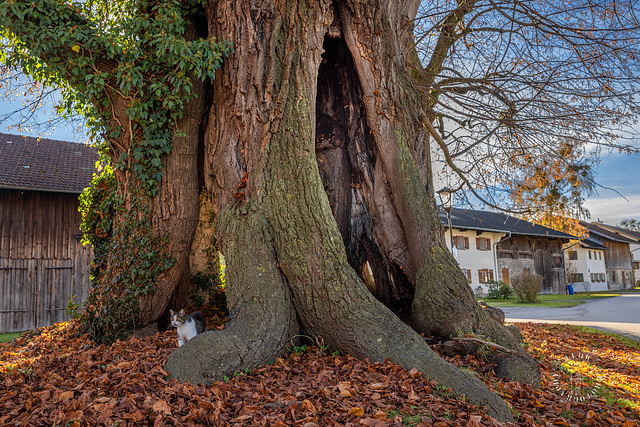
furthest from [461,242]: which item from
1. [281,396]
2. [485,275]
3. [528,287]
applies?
[281,396]

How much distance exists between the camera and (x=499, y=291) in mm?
27531

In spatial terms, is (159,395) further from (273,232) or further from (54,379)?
(273,232)

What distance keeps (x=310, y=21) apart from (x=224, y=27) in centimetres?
111

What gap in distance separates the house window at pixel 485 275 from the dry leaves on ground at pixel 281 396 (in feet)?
87.5

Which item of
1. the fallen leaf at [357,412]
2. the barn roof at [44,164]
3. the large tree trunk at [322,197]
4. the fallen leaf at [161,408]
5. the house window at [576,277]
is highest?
the barn roof at [44,164]

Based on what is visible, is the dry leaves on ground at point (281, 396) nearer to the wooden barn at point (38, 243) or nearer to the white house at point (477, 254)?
the wooden barn at point (38, 243)

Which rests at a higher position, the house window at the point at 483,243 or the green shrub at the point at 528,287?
the house window at the point at 483,243

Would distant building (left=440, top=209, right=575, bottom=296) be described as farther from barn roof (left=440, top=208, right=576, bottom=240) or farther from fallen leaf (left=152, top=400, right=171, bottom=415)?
fallen leaf (left=152, top=400, right=171, bottom=415)

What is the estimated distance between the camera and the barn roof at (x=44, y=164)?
13.4 meters

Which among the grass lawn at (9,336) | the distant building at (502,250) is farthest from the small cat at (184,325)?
the distant building at (502,250)

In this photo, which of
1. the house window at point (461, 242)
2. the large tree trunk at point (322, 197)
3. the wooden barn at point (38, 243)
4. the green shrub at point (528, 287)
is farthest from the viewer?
the house window at point (461, 242)

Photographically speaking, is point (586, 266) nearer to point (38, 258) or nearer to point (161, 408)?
point (38, 258)

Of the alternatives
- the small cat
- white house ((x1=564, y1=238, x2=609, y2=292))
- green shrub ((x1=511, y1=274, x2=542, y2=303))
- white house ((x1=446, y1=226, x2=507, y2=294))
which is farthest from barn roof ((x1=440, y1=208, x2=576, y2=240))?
the small cat

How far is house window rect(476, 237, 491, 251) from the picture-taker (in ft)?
102
